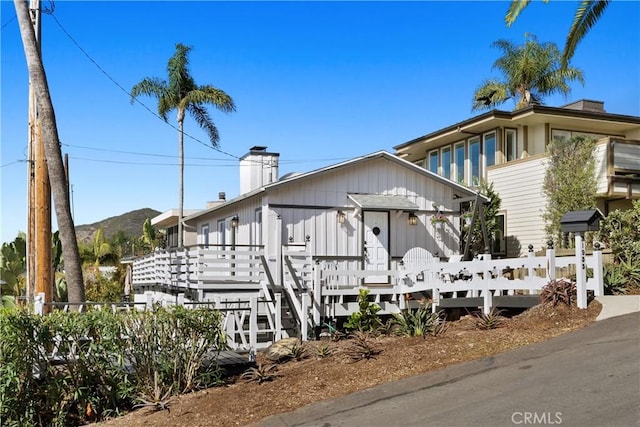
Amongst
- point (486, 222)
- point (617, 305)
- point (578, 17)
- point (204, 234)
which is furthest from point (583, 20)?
point (204, 234)

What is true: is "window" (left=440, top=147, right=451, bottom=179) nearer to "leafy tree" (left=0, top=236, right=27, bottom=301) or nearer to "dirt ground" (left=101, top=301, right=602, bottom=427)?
"dirt ground" (left=101, top=301, right=602, bottom=427)

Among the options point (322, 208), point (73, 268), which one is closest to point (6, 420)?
point (73, 268)

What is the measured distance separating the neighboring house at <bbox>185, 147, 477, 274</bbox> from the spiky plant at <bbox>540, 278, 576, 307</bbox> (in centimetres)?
716

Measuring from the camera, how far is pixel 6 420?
7812mm

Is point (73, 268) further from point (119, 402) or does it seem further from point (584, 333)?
point (584, 333)

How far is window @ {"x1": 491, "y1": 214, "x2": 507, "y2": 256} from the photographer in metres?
21.5

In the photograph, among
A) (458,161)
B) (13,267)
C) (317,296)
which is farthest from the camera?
(13,267)

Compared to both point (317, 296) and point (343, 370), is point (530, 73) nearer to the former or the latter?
point (317, 296)

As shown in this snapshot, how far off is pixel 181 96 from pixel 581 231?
23.1 metres

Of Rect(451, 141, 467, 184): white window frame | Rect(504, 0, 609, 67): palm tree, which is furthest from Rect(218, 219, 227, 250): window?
Rect(504, 0, 609, 67): palm tree

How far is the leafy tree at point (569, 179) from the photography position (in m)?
18.3

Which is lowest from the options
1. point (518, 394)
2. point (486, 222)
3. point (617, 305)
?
point (518, 394)

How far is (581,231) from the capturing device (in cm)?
1056

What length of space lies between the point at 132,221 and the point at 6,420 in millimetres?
108576
